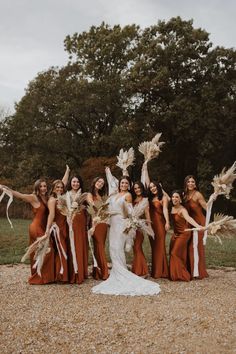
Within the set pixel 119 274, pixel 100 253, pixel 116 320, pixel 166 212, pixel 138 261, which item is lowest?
pixel 116 320

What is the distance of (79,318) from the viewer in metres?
6.88

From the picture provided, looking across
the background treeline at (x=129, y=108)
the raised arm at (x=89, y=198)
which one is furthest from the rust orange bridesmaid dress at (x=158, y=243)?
the background treeline at (x=129, y=108)

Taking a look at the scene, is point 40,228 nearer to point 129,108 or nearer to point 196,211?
point 196,211

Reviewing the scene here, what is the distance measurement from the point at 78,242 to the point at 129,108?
2255 cm

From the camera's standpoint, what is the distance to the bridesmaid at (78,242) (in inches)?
364

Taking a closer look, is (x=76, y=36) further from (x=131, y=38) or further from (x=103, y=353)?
(x=103, y=353)

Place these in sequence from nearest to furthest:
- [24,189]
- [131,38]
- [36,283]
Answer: [36,283] < [24,189] < [131,38]

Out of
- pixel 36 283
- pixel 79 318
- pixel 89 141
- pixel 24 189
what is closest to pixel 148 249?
pixel 36 283

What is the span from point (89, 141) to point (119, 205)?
76.8ft

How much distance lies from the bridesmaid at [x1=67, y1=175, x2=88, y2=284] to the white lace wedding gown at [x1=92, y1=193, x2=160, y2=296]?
580 mm

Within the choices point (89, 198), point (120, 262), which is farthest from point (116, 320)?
point (89, 198)

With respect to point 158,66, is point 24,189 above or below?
below

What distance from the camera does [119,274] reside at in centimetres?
905

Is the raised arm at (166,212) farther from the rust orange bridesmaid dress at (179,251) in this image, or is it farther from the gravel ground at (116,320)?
the gravel ground at (116,320)
